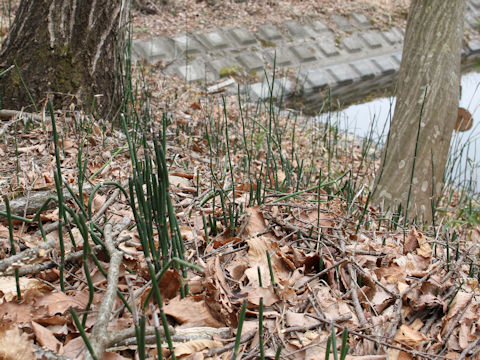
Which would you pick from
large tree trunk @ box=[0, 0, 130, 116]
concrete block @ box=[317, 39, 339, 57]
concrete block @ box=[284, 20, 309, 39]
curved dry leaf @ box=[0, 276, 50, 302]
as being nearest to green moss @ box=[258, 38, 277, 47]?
concrete block @ box=[284, 20, 309, 39]

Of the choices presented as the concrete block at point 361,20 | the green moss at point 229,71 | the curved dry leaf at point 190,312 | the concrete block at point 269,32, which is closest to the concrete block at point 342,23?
the concrete block at point 361,20

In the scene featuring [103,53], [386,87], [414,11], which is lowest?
[386,87]

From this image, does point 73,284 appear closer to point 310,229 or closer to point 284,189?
point 310,229

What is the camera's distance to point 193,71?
570 centimetres

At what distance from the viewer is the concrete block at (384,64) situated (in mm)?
7469

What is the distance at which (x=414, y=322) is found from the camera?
142 cm

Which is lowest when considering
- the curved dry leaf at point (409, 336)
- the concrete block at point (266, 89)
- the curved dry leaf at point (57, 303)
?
the concrete block at point (266, 89)

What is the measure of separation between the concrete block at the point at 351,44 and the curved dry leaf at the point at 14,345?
722cm

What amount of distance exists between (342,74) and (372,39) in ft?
5.21

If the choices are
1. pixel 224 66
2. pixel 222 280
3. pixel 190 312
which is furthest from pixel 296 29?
pixel 190 312

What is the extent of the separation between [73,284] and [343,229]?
0.98m

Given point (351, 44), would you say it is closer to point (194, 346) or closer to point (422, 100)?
point (422, 100)

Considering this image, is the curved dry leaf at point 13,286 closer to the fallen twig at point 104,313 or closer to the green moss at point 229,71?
the fallen twig at point 104,313

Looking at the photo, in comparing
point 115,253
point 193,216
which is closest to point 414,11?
point 193,216
